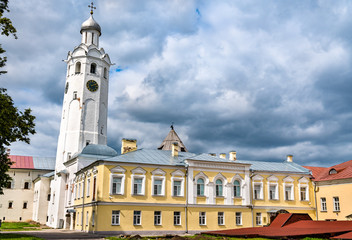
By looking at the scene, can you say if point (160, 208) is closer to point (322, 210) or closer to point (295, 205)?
point (295, 205)

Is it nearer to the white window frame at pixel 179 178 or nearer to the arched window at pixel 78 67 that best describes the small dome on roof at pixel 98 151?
the white window frame at pixel 179 178

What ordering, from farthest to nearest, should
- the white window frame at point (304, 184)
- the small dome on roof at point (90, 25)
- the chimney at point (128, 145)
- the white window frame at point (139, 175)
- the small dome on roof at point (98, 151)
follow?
the small dome on roof at point (90, 25) < the small dome on roof at point (98, 151) < the white window frame at point (304, 184) < the chimney at point (128, 145) < the white window frame at point (139, 175)

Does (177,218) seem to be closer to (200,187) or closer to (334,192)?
(200,187)

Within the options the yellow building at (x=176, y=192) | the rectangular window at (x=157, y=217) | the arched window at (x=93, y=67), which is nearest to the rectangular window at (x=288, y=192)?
the yellow building at (x=176, y=192)

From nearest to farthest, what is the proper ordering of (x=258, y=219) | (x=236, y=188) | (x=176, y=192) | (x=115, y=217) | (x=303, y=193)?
(x=115, y=217) → (x=176, y=192) → (x=236, y=188) → (x=258, y=219) → (x=303, y=193)

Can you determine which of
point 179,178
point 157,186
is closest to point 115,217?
point 157,186

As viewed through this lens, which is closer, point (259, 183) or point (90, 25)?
point (259, 183)

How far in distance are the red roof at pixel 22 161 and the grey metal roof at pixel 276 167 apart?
40.1m

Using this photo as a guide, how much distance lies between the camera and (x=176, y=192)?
116 ft

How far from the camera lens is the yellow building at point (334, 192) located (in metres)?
36.7

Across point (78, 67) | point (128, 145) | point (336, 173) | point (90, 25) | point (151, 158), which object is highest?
point (90, 25)

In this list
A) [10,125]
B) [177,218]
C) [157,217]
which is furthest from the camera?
[177,218]

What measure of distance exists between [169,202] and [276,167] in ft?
47.4

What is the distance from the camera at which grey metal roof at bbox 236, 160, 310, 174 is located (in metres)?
40.6
